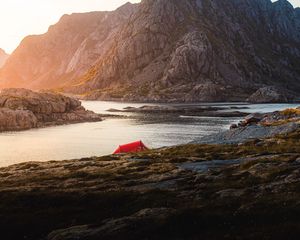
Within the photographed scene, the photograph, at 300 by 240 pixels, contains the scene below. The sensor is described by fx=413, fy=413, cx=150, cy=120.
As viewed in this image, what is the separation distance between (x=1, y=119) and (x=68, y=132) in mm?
32442

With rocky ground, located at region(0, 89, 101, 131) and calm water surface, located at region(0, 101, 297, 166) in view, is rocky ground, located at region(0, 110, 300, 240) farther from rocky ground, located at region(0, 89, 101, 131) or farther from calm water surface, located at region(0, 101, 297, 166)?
rocky ground, located at region(0, 89, 101, 131)

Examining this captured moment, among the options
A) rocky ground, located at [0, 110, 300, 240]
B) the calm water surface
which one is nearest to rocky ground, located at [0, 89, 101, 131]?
the calm water surface

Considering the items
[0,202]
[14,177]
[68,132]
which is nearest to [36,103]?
[68,132]

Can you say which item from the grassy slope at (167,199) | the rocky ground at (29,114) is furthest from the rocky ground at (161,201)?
the rocky ground at (29,114)

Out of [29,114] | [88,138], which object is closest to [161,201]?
[88,138]

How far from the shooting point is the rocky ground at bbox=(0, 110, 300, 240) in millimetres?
26609

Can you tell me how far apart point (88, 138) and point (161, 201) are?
10561 cm

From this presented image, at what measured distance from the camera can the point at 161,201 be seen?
32531 mm

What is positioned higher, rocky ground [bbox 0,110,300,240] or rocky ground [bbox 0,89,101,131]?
rocky ground [bbox 0,89,101,131]

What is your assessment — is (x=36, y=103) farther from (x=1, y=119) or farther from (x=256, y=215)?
(x=256, y=215)

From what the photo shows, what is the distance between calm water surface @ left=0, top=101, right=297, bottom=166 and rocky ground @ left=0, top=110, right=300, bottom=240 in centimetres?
5863

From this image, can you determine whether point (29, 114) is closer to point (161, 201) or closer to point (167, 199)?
point (167, 199)

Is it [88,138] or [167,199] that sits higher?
[167,199]

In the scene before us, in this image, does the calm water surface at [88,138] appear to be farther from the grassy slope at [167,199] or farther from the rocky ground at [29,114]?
the grassy slope at [167,199]
